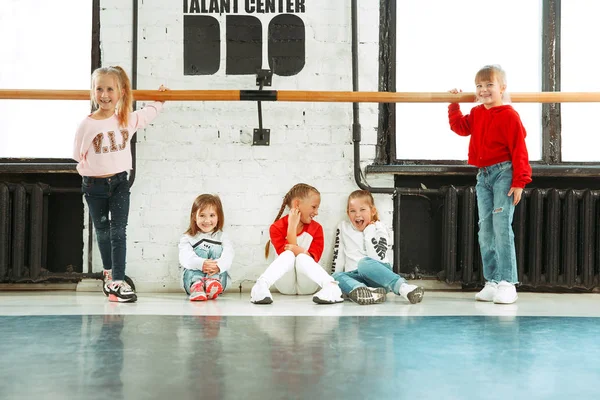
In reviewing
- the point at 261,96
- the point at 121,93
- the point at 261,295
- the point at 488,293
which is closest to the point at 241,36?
the point at 261,96

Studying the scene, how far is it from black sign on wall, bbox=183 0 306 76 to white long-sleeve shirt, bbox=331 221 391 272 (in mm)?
900

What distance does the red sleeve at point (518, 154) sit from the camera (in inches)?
113

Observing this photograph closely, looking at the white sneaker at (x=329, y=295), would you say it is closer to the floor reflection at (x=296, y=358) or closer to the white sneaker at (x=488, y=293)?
the floor reflection at (x=296, y=358)

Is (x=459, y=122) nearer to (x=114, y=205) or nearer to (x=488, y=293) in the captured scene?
(x=488, y=293)

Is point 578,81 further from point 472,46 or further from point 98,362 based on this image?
point 98,362

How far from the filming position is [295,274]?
316cm

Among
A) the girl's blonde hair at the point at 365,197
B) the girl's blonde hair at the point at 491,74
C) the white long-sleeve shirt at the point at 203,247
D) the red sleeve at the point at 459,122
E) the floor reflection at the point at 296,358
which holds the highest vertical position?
the girl's blonde hair at the point at 491,74

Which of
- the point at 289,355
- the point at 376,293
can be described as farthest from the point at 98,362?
the point at 376,293

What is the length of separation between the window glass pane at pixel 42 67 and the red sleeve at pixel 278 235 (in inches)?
46.0

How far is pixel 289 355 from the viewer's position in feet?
5.40

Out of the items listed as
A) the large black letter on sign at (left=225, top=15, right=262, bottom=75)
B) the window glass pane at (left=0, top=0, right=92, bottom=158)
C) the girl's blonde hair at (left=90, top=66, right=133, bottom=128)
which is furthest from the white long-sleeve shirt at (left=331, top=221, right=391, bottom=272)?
the window glass pane at (left=0, top=0, right=92, bottom=158)

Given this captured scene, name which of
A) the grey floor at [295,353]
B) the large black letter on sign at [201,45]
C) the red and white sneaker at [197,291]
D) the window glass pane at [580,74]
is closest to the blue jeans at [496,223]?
the grey floor at [295,353]

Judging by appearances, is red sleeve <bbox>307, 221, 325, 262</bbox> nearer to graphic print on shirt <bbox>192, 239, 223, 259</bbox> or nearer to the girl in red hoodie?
graphic print on shirt <bbox>192, 239, 223, 259</bbox>

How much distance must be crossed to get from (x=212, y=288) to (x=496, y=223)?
133cm
